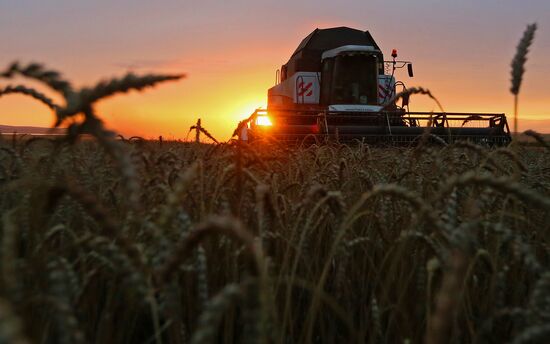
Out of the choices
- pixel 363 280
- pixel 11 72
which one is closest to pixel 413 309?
pixel 363 280

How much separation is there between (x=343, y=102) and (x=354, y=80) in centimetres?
82

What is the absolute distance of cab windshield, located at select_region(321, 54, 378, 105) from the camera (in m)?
17.6

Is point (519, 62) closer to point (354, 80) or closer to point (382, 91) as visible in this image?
point (354, 80)

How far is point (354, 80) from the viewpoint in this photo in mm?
17812

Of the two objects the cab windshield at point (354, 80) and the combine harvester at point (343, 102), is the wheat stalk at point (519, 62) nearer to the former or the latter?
the combine harvester at point (343, 102)

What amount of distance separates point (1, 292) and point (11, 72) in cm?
41

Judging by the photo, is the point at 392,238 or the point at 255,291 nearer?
the point at 255,291

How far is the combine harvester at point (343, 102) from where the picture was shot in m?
14.1

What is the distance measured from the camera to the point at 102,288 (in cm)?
182

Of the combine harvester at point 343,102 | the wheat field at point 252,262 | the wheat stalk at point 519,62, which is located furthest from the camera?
the combine harvester at point 343,102

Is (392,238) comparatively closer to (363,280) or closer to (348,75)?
(363,280)

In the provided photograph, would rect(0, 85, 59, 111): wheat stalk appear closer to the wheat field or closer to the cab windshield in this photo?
the wheat field

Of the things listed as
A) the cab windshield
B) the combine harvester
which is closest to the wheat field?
the combine harvester

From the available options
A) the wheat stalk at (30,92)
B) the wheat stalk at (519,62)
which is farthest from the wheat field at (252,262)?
the wheat stalk at (519,62)
